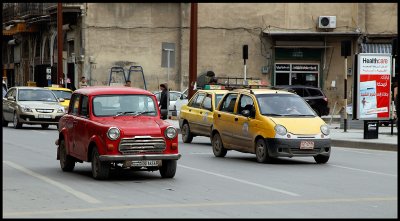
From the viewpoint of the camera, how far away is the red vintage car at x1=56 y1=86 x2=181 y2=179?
15414mm

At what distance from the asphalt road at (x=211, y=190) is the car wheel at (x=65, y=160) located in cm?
17

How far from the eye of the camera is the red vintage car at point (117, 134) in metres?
15.4

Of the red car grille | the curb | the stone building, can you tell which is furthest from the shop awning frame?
the red car grille

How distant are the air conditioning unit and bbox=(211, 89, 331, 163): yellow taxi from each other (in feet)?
101

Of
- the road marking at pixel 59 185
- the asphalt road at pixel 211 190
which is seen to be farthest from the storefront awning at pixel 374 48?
the road marking at pixel 59 185

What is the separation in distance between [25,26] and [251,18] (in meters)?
15.6

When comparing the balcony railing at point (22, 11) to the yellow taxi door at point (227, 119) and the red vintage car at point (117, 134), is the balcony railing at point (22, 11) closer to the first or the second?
the yellow taxi door at point (227, 119)

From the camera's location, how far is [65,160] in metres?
17.4

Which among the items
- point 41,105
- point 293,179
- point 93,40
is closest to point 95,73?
point 93,40

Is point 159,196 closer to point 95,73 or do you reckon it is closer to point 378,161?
point 378,161

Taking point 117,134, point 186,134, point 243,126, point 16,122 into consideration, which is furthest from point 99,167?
point 16,122

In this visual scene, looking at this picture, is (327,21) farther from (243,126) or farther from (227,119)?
(243,126)

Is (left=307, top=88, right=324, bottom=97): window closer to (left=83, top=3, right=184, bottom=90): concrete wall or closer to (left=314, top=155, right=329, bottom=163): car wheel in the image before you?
(left=83, top=3, right=184, bottom=90): concrete wall

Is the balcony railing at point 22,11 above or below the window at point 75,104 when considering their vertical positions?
above
